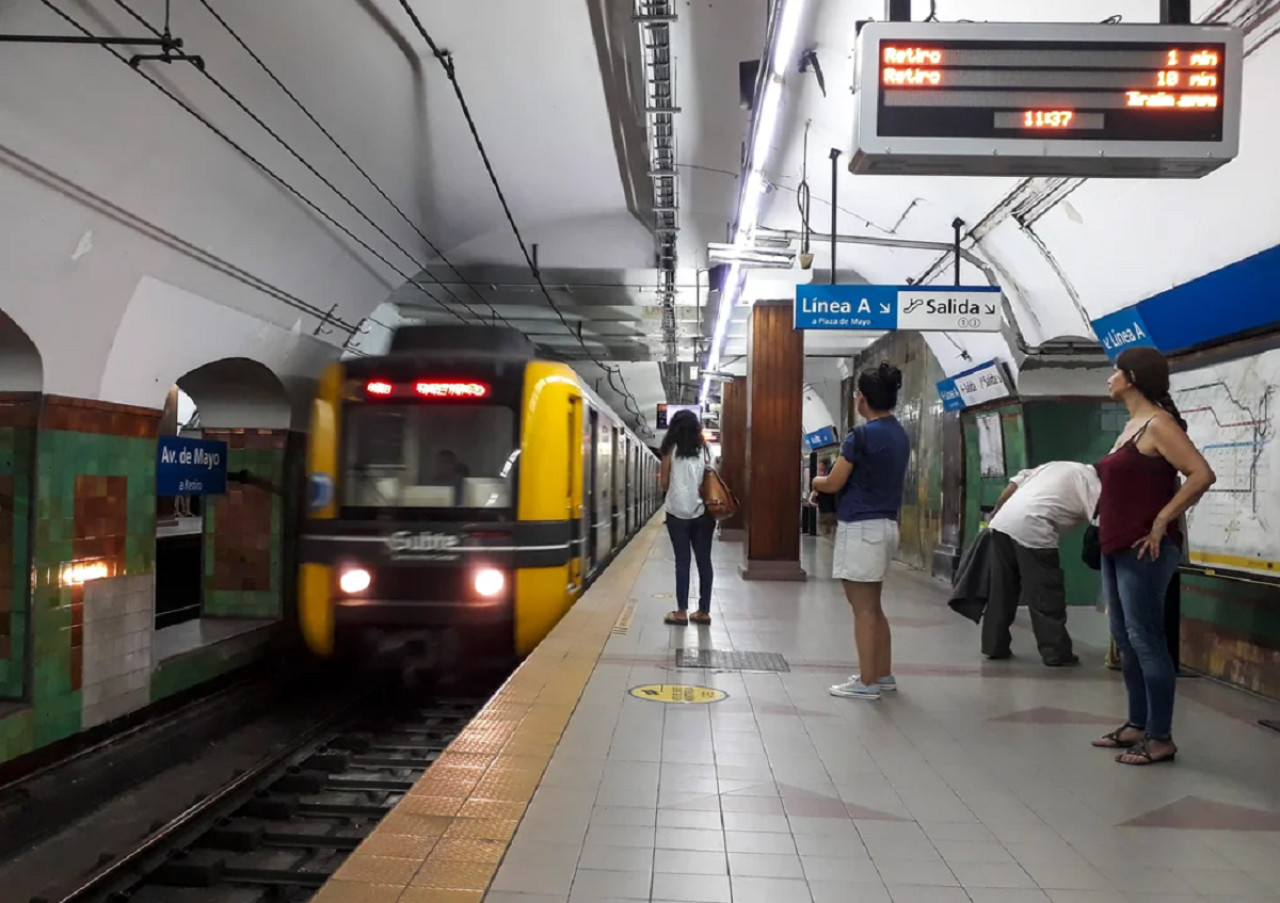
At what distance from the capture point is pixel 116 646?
7.58 m

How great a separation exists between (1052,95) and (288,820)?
18.3ft

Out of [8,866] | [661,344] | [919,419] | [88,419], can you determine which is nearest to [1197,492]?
[8,866]

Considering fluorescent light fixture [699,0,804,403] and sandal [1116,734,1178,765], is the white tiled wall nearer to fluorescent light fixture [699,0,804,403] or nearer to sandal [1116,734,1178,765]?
fluorescent light fixture [699,0,804,403]

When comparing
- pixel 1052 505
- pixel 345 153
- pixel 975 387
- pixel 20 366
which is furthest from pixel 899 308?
pixel 20 366

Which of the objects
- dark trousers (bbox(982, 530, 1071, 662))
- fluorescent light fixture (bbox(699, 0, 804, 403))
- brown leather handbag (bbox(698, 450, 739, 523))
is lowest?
dark trousers (bbox(982, 530, 1071, 662))

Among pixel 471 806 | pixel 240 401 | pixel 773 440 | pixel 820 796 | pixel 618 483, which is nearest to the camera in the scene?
pixel 471 806

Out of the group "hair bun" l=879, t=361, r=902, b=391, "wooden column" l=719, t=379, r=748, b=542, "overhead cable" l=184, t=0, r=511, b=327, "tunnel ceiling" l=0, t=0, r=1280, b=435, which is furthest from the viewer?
"wooden column" l=719, t=379, r=748, b=542

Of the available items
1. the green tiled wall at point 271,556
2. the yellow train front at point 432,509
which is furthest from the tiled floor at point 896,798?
the green tiled wall at point 271,556

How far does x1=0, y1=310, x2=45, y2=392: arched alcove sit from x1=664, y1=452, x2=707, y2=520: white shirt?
4666 mm

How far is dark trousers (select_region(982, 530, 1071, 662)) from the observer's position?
264 inches

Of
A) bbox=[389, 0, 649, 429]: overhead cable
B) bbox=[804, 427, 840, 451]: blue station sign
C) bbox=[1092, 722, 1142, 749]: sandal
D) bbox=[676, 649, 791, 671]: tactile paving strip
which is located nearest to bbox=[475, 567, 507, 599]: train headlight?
bbox=[676, 649, 791, 671]: tactile paving strip

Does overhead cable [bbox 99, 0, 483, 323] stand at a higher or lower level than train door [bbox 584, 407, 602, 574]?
higher

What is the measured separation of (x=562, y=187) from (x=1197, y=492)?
886cm

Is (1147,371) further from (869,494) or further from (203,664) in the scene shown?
(203,664)
